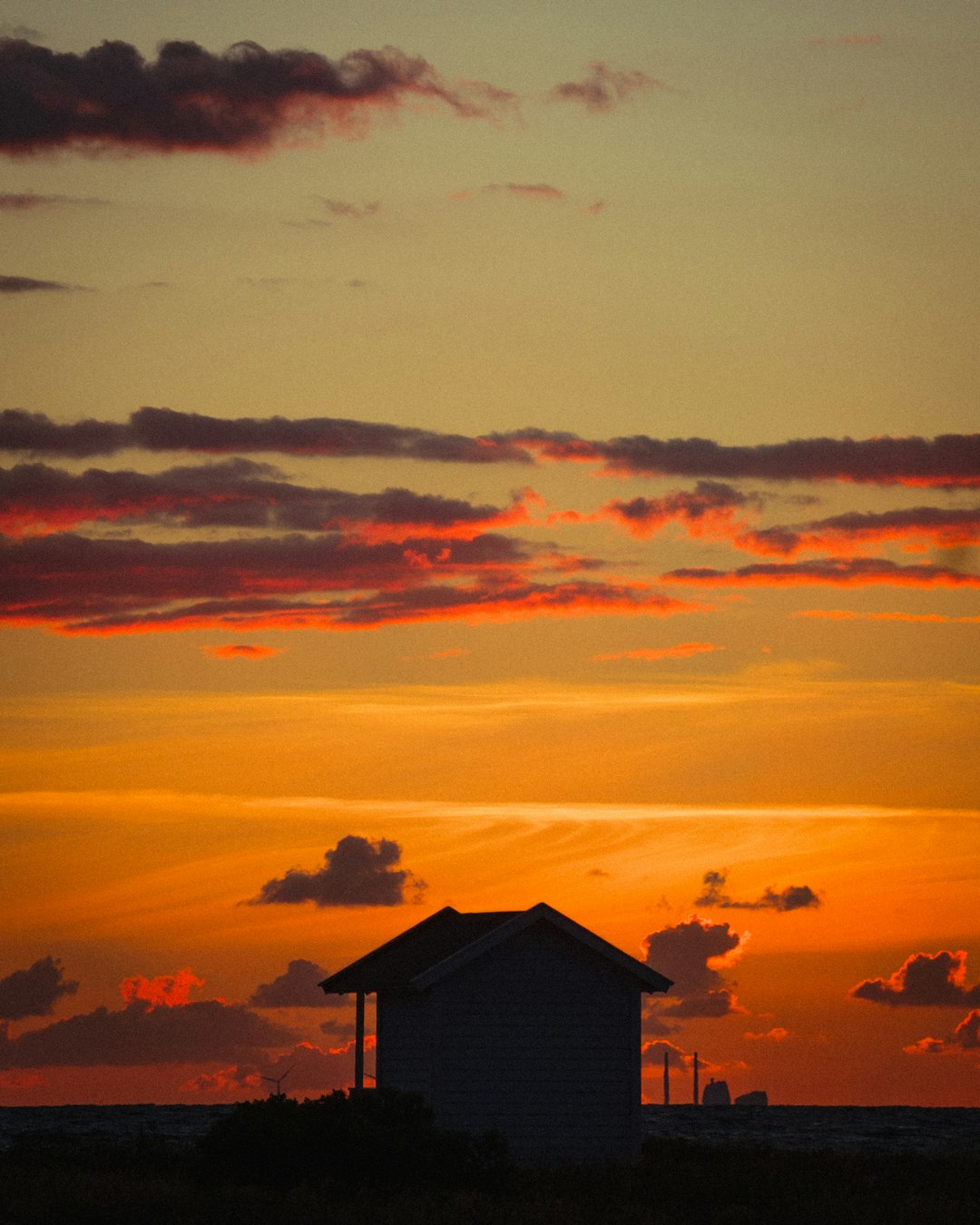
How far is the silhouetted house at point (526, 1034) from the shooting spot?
36.8 metres

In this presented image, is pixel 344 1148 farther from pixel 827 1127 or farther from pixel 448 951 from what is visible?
pixel 827 1127

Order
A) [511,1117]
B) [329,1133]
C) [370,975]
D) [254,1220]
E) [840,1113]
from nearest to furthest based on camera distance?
1. [254,1220]
2. [329,1133]
3. [511,1117]
4. [370,975]
5. [840,1113]

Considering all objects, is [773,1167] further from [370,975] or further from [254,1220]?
[254,1220]

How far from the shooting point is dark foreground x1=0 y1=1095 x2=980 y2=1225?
2964 cm

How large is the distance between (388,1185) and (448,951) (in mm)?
6324

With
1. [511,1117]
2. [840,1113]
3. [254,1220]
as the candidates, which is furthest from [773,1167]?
[840,1113]

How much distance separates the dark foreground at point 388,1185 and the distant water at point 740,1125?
19.3 ft

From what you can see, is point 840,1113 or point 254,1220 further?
point 840,1113

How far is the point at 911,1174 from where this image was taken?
3900 cm

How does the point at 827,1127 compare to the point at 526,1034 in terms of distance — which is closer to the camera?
the point at 526,1034

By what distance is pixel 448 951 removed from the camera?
37.9 m

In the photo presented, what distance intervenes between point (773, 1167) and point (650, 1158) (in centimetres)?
270

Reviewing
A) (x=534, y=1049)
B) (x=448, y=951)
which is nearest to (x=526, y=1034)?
(x=534, y=1049)

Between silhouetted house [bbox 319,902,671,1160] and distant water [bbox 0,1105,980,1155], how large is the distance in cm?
767
